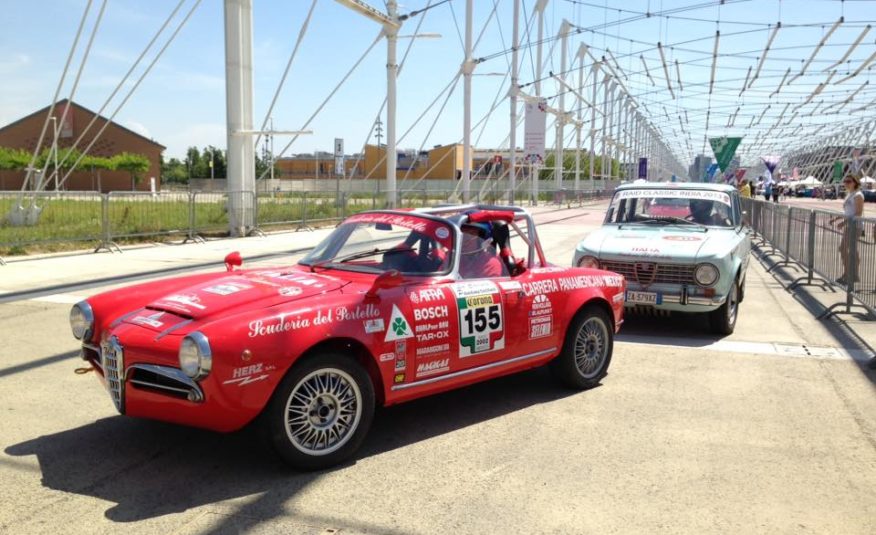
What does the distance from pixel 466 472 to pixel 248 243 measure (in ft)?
51.0

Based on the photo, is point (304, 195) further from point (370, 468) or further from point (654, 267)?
point (370, 468)

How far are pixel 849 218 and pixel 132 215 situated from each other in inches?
583

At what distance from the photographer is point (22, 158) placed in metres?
65.1

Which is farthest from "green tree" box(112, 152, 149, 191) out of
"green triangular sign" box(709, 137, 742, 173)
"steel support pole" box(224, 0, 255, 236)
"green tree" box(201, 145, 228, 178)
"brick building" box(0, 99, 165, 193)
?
"green triangular sign" box(709, 137, 742, 173)

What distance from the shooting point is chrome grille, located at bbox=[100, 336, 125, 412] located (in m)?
3.93

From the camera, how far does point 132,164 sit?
6988 cm

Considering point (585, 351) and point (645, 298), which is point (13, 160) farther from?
point (585, 351)

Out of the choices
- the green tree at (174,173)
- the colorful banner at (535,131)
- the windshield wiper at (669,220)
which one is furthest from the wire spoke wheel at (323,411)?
the green tree at (174,173)

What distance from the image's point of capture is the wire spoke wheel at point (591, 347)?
584cm

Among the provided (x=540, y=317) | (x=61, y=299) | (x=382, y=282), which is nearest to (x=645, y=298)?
(x=540, y=317)

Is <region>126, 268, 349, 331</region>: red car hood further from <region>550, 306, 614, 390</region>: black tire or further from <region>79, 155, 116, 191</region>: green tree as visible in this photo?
<region>79, 155, 116, 191</region>: green tree

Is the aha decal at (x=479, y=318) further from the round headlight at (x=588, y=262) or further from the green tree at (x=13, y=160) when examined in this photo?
the green tree at (x=13, y=160)

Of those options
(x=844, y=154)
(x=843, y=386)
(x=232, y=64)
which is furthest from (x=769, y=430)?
(x=844, y=154)

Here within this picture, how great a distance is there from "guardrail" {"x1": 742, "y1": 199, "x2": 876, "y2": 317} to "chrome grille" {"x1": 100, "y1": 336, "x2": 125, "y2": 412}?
7874 mm
